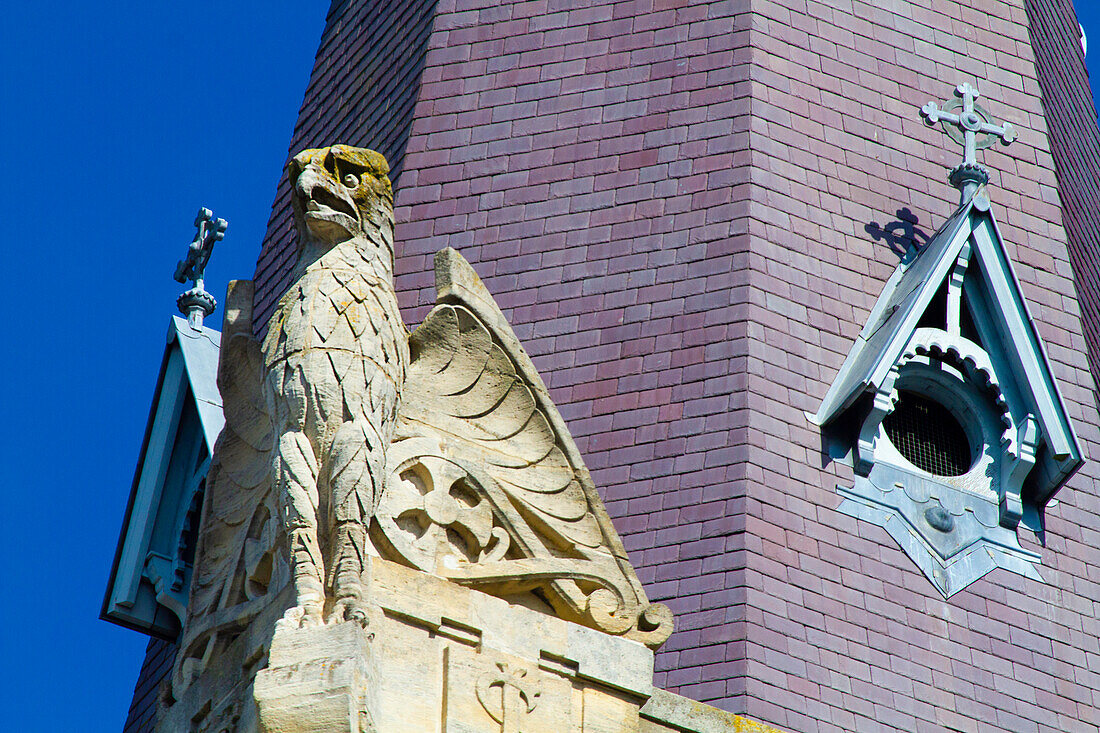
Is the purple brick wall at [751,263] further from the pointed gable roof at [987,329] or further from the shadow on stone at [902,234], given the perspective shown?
the pointed gable roof at [987,329]

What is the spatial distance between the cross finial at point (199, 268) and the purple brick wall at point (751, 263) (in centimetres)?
99

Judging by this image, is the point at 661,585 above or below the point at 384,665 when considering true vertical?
above

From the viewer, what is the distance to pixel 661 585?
1700cm

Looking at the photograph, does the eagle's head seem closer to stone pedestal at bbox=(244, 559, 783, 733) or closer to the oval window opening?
stone pedestal at bbox=(244, 559, 783, 733)

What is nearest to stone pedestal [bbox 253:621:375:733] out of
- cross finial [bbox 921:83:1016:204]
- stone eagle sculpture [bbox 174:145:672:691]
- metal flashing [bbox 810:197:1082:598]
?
stone eagle sculpture [bbox 174:145:672:691]

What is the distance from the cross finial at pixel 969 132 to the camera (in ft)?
64.7

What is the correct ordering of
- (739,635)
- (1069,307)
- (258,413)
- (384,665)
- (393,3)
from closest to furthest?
(384,665) → (258,413) → (739,635) → (1069,307) → (393,3)

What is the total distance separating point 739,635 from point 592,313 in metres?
3.34

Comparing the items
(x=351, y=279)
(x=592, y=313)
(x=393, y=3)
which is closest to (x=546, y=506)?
(x=351, y=279)

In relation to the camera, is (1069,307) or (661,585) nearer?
(661,585)

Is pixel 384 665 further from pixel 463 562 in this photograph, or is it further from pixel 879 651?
pixel 879 651

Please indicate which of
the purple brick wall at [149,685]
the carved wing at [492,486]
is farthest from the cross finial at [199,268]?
the carved wing at [492,486]

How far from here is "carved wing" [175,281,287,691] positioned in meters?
12.1

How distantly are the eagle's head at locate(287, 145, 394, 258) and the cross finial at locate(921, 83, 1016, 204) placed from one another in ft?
25.7
